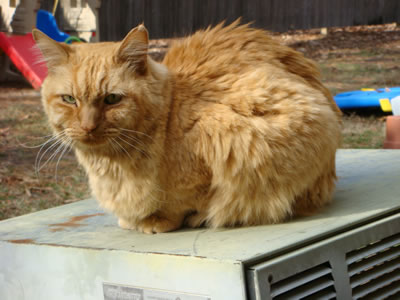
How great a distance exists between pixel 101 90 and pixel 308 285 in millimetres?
784

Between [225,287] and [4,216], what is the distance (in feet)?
7.31

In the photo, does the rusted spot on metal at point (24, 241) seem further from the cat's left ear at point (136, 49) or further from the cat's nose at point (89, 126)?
the cat's left ear at point (136, 49)

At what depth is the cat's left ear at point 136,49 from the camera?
1.58 metres

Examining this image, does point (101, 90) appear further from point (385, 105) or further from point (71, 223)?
→ point (385, 105)

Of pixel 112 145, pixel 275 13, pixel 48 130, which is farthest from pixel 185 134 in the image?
pixel 275 13

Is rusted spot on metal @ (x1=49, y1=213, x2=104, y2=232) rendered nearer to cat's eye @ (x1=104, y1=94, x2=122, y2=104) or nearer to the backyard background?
the backyard background

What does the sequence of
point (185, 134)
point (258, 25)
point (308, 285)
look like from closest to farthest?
point (308, 285) < point (185, 134) < point (258, 25)

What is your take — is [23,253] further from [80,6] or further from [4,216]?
[80,6]

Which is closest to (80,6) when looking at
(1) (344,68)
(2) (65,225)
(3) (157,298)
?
(1) (344,68)

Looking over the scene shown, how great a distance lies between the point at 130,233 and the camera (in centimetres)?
178

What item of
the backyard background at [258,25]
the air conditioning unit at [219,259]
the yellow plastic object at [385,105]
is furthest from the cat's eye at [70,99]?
the yellow plastic object at [385,105]

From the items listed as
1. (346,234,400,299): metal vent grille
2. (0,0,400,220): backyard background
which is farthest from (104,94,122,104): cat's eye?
(346,234,400,299): metal vent grille

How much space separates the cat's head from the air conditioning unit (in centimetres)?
→ 34

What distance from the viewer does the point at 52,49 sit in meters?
1.66
